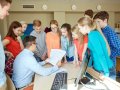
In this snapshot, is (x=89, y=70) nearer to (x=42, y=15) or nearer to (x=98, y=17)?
(x=98, y=17)

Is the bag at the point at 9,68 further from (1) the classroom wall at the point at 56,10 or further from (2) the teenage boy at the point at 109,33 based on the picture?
(1) the classroom wall at the point at 56,10

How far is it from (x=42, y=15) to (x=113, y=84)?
5892 millimetres

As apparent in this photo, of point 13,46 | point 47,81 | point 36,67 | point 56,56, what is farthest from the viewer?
point 13,46

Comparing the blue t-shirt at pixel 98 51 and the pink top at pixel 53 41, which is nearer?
the blue t-shirt at pixel 98 51

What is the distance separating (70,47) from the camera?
345cm

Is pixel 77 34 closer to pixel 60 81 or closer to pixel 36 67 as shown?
pixel 36 67

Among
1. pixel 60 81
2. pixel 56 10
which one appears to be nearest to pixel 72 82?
pixel 60 81

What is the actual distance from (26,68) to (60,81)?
1.78 ft

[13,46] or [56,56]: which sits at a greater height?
A: [13,46]

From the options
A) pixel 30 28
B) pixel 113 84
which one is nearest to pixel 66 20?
pixel 30 28

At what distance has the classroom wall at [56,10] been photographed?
725cm

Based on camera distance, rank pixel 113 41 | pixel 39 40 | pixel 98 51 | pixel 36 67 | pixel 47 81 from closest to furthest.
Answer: pixel 98 51, pixel 47 81, pixel 36 67, pixel 113 41, pixel 39 40

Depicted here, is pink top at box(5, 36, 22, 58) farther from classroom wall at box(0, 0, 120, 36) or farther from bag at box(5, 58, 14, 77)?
classroom wall at box(0, 0, 120, 36)

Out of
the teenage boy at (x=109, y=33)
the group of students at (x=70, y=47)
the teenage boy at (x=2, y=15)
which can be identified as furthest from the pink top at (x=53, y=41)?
the teenage boy at (x=2, y=15)
